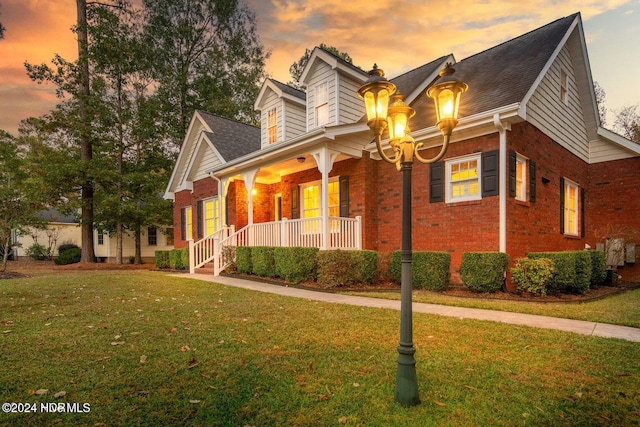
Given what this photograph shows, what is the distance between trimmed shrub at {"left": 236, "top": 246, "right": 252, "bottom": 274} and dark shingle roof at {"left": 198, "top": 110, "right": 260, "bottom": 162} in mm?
4681

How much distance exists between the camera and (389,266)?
8992mm

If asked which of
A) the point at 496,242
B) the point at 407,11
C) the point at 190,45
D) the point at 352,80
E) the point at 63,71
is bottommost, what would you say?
the point at 496,242

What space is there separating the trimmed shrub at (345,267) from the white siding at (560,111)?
5587 millimetres

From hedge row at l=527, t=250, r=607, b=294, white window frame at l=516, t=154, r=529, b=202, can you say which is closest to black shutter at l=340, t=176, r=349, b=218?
white window frame at l=516, t=154, r=529, b=202

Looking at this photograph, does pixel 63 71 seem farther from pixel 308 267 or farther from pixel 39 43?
pixel 308 267

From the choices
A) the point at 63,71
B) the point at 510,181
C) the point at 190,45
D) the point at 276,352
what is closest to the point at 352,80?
the point at 510,181

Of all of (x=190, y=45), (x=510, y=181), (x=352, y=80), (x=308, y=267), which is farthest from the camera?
(x=190, y=45)

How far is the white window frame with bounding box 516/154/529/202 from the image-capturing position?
329 inches

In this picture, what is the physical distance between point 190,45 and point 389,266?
23386 mm

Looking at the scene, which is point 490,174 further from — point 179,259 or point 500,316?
point 179,259

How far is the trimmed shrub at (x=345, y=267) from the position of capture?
8367mm

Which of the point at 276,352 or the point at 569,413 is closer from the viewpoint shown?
the point at 569,413

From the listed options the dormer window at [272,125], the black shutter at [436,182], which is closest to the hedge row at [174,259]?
the dormer window at [272,125]

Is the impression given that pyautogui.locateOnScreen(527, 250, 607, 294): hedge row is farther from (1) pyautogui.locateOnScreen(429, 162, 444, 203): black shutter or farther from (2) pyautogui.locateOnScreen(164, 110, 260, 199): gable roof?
(2) pyautogui.locateOnScreen(164, 110, 260, 199): gable roof
